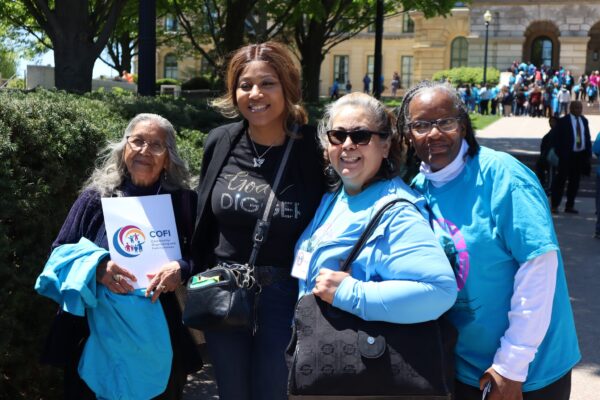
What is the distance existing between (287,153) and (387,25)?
222 ft

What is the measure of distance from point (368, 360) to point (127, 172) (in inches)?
63.4

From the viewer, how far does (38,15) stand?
33.3 ft

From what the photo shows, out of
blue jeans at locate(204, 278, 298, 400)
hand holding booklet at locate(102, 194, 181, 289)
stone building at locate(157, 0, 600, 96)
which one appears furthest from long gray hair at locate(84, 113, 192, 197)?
stone building at locate(157, 0, 600, 96)

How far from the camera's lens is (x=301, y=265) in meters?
2.84

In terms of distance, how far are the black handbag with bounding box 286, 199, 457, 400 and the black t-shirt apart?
1.97ft

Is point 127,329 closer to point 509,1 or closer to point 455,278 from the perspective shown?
point 455,278

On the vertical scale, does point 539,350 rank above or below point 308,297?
below

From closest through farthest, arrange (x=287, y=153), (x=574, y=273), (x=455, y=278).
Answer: (x=455, y=278) < (x=287, y=153) < (x=574, y=273)

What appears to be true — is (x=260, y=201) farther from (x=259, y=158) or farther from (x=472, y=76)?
(x=472, y=76)

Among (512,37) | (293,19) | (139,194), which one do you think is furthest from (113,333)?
(512,37)

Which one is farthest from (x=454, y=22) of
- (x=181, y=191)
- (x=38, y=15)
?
(x=181, y=191)

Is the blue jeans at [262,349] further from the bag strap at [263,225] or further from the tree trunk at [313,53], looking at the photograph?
the tree trunk at [313,53]

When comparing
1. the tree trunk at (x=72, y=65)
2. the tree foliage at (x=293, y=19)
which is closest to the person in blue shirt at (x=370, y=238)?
the tree trunk at (x=72, y=65)

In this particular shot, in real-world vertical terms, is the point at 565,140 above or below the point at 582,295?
above
